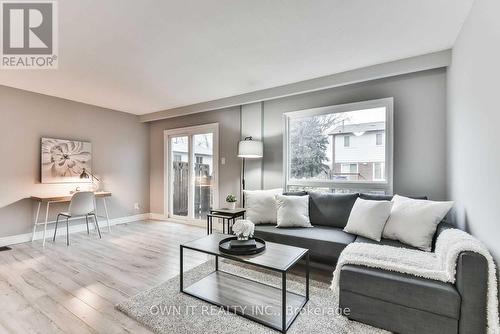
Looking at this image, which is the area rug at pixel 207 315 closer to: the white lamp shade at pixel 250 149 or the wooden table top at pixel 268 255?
the wooden table top at pixel 268 255

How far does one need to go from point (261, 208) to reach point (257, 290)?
1.10 metres

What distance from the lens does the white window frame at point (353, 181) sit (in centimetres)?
303

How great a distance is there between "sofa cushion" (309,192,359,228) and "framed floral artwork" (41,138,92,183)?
4.14 meters

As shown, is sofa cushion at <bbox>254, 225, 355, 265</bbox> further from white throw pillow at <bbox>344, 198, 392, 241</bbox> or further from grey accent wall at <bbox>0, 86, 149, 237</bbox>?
grey accent wall at <bbox>0, 86, 149, 237</bbox>

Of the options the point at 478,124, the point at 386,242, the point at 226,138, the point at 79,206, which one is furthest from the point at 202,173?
the point at 478,124

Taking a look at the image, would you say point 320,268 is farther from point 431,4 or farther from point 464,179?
point 431,4

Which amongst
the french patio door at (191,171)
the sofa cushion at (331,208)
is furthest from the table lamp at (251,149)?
the sofa cushion at (331,208)

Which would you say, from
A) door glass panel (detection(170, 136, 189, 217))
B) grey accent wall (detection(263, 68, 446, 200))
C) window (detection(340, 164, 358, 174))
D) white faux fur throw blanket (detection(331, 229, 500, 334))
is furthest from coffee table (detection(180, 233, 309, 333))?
door glass panel (detection(170, 136, 189, 217))

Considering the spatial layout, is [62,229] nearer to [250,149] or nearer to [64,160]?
[64,160]

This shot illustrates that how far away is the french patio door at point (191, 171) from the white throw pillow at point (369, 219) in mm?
2680

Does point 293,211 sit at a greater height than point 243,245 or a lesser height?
greater

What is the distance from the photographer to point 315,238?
2.51 meters

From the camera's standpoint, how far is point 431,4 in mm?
1883

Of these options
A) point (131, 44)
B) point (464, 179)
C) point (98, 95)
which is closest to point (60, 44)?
point (131, 44)
